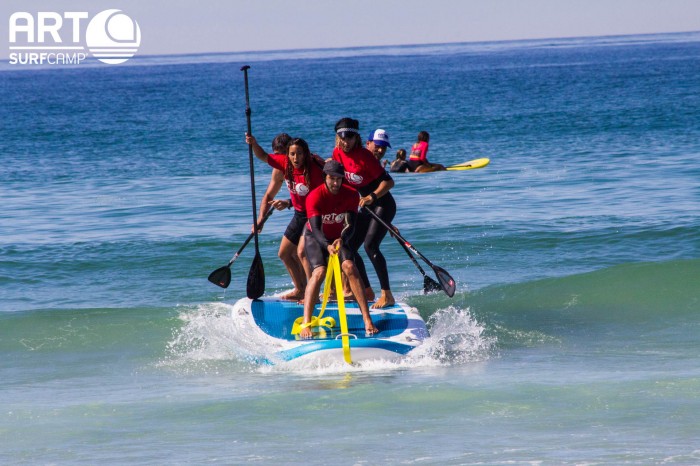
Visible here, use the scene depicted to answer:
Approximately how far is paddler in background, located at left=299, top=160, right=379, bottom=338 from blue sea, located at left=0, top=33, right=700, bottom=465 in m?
0.66

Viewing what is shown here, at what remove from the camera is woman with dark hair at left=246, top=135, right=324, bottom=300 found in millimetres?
10133

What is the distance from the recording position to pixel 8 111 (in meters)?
62.3

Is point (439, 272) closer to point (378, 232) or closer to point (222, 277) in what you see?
point (378, 232)

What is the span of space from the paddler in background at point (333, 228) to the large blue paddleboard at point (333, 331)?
17cm

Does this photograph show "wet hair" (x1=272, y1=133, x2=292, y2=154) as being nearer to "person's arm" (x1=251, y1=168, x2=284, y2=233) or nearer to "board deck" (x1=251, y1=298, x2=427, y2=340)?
"person's arm" (x1=251, y1=168, x2=284, y2=233)

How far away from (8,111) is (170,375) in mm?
56091

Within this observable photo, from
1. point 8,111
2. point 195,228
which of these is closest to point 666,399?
point 195,228

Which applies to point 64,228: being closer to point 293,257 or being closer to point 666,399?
point 293,257

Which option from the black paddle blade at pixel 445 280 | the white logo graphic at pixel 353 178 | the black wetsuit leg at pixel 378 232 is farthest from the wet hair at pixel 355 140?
the black paddle blade at pixel 445 280

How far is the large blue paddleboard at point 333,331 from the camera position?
9.33 metres

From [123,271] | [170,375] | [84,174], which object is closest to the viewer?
[170,375]

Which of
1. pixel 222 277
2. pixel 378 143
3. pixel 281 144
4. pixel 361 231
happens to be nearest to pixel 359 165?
pixel 378 143

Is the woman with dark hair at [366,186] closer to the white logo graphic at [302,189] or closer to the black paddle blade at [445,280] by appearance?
the white logo graphic at [302,189]

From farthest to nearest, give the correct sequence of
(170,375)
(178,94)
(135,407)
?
(178,94) < (170,375) < (135,407)
